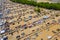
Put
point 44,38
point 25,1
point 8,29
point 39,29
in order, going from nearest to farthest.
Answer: point 44,38, point 39,29, point 8,29, point 25,1

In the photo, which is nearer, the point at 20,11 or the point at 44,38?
the point at 44,38

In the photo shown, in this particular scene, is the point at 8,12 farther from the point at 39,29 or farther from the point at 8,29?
the point at 39,29

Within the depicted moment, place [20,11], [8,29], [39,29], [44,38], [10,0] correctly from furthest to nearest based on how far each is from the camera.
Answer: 1. [10,0]
2. [20,11]
3. [8,29]
4. [39,29]
5. [44,38]

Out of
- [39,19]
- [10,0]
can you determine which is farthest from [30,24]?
[10,0]

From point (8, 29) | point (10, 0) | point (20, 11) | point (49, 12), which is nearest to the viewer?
point (8, 29)

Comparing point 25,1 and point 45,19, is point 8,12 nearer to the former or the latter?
point 25,1

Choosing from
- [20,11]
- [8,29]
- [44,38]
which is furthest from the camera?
[20,11]

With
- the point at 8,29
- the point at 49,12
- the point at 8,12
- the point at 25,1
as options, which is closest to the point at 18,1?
the point at 25,1

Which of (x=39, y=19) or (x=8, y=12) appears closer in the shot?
(x=39, y=19)

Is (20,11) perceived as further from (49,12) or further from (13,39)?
(13,39)
